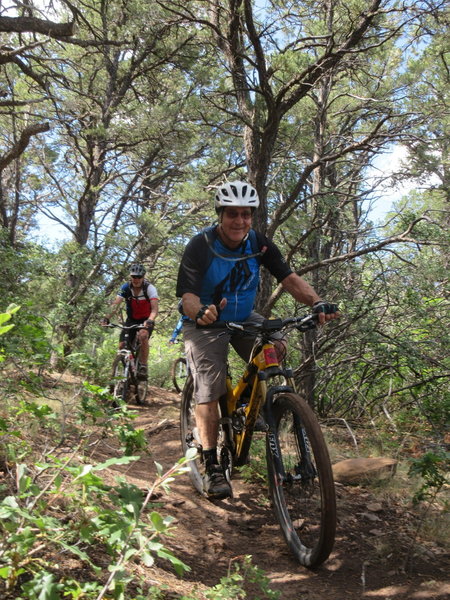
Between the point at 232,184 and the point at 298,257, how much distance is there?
264 inches

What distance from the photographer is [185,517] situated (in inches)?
146

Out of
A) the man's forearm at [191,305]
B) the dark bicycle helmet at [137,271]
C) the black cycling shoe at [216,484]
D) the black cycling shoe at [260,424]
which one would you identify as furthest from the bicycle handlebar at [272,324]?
the dark bicycle helmet at [137,271]

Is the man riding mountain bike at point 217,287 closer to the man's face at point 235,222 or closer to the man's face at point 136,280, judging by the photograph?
the man's face at point 235,222

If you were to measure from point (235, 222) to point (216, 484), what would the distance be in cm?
201

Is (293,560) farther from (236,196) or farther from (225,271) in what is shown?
(236,196)

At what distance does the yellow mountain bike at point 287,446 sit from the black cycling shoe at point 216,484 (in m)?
0.16

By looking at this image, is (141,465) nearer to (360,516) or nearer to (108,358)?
(360,516)

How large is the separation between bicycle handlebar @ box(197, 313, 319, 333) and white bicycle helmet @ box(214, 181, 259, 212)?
0.95 m

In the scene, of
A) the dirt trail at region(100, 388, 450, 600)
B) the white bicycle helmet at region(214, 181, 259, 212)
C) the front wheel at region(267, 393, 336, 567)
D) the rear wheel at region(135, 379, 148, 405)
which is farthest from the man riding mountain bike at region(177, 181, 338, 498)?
the rear wheel at region(135, 379, 148, 405)

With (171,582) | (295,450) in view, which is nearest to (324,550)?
(295,450)

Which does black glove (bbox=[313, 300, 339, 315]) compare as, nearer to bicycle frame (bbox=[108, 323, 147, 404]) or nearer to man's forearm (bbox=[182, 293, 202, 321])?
man's forearm (bbox=[182, 293, 202, 321])

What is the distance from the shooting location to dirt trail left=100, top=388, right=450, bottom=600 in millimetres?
2740

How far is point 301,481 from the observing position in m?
3.17

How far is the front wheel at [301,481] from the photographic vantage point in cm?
281
